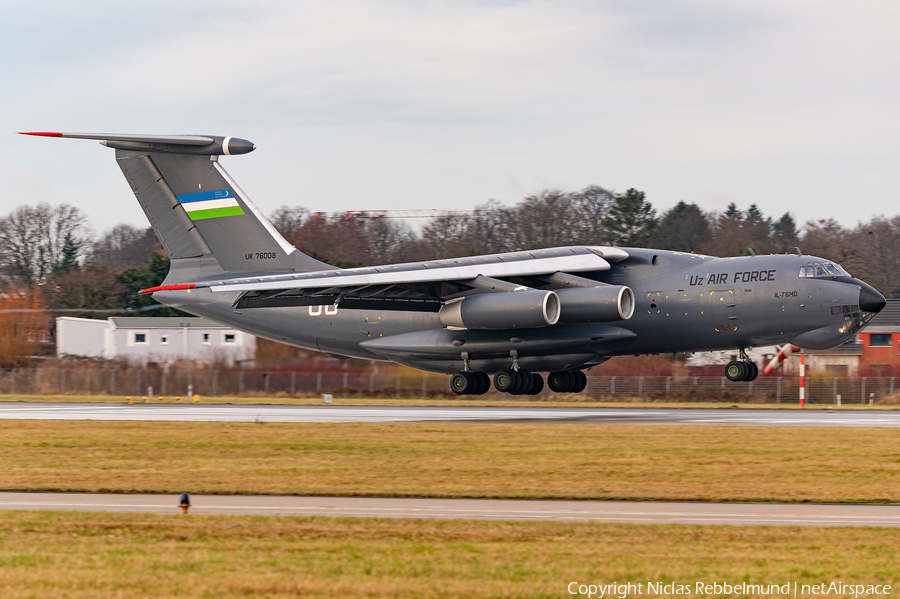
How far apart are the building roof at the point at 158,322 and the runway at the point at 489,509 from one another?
142ft

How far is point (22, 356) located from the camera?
162ft

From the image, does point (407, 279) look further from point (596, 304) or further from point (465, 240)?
point (465, 240)

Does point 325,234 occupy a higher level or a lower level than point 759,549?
higher

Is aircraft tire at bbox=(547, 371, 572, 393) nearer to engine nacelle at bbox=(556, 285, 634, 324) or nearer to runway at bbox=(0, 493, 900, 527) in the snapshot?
engine nacelle at bbox=(556, 285, 634, 324)

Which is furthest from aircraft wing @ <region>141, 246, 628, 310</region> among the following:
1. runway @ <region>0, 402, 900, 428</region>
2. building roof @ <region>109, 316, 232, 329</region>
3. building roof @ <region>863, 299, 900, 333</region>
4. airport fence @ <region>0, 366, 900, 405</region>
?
building roof @ <region>863, 299, 900, 333</region>

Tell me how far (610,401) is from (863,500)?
28222 millimetres

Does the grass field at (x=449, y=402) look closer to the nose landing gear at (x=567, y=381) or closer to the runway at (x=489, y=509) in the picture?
the nose landing gear at (x=567, y=381)

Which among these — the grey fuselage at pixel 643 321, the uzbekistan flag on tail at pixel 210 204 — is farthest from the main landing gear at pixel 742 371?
the uzbekistan flag on tail at pixel 210 204

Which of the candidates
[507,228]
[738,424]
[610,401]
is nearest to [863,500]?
[738,424]

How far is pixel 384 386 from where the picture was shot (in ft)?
141

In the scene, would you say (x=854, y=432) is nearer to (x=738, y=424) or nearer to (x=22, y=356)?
(x=738, y=424)

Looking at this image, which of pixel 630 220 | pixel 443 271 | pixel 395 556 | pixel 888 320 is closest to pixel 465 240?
pixel 630 220

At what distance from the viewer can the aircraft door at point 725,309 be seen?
25.5 m

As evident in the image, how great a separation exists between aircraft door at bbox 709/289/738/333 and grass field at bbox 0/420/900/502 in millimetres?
3129
